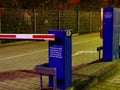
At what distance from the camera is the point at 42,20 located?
67.3ft

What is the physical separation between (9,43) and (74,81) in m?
10.4

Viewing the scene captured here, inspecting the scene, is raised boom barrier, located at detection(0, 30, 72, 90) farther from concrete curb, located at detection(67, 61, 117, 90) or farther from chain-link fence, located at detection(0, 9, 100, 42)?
chain-link fence, located at detection(0, 9, 100, 42)

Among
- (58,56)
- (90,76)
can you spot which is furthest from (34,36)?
Answer: (90,76)

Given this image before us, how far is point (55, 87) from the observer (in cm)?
621

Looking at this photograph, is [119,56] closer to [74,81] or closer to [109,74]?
[109,74]

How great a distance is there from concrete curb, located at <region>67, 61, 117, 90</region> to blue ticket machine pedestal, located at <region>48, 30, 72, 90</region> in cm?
28

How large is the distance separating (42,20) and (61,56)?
14.3 meters

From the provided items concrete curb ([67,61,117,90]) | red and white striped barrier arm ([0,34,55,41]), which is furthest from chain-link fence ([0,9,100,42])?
red and white striped barrier arm ([0,34,55,41])

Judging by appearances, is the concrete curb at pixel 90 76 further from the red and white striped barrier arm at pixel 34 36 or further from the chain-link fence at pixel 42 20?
the chain-link fence at pixel 42 20

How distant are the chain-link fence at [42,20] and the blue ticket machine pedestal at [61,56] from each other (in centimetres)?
1166

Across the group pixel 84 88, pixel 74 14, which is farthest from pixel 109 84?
Answer: pixel 74 14

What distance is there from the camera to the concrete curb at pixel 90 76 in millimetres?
7172

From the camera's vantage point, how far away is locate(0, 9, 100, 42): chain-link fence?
18203mm

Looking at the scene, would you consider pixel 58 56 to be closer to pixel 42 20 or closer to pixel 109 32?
pixel 109 32
